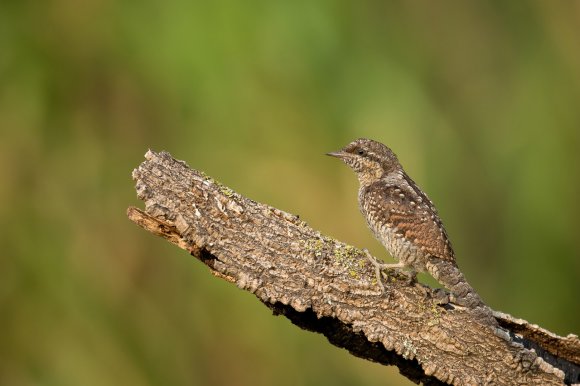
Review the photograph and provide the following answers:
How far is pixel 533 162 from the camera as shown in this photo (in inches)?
281

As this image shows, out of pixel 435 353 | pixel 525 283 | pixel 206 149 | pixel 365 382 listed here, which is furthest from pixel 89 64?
pixel 435 353

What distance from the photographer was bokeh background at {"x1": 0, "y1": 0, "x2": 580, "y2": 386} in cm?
656

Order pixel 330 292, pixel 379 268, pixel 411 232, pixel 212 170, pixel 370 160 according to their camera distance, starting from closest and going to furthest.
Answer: pixel 330 292 → pixel 379 268 → pixel 411 232 → pixel 370 160 → pixel 212 170

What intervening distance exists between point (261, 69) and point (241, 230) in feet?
11.0

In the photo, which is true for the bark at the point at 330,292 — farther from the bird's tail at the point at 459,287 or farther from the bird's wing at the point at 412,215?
the bird's wing at the point at 412,215

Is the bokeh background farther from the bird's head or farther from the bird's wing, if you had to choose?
the bird's wing

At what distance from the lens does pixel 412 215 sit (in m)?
4.29

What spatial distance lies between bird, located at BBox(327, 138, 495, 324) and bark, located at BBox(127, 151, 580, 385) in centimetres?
11

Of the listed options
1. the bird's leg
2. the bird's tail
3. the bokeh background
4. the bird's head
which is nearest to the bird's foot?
the bird's leg

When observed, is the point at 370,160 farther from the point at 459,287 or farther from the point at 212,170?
the point at 212,170

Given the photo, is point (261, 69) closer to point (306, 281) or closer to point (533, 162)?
point (533, 162)

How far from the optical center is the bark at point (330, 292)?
357 centimetres

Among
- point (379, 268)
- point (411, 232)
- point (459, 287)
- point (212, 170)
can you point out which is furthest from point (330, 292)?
point (212, 170)

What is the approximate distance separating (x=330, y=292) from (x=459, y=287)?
2.07ft
